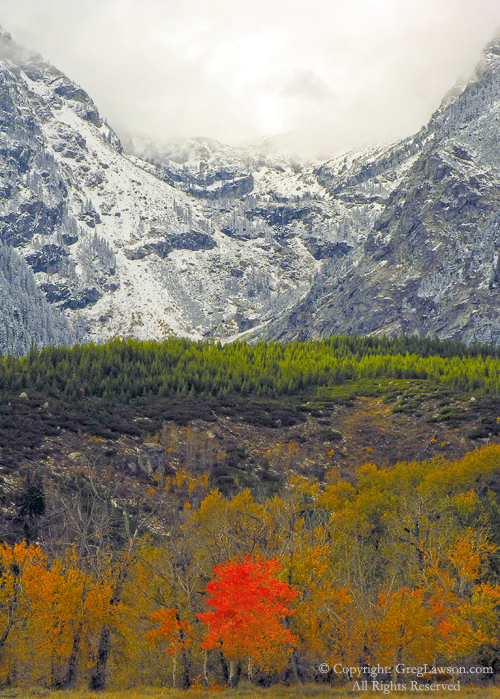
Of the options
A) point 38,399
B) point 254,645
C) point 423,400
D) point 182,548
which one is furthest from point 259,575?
point 423,400

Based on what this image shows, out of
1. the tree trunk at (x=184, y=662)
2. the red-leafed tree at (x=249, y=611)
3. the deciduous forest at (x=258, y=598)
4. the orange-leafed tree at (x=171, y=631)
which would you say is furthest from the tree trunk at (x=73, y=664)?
the red-leafed tree at (x=249, y=611)

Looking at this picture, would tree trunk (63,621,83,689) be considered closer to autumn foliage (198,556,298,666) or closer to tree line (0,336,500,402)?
autumn foliage (198,556,298,666)

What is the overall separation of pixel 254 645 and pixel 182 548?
7473 mm

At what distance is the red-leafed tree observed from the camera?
33.4 meters

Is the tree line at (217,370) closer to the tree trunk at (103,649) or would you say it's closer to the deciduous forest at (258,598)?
the deciduous forest at (258,598)

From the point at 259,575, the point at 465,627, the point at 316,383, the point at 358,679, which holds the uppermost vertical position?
the point at 316,383

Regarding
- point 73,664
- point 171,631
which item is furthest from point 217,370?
point 171,631

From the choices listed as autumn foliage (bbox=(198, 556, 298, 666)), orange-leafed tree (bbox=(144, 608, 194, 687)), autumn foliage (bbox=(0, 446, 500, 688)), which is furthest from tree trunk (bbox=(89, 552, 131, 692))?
autumn foliage (bbox=(198, 556, 298, 666))

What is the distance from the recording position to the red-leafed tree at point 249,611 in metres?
33.4

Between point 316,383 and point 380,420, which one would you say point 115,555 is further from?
point 316,383

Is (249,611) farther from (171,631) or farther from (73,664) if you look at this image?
(73,664)

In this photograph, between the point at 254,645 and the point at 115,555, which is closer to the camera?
the point at 254,645

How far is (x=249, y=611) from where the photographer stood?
33.9 m

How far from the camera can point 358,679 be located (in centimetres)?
3744
